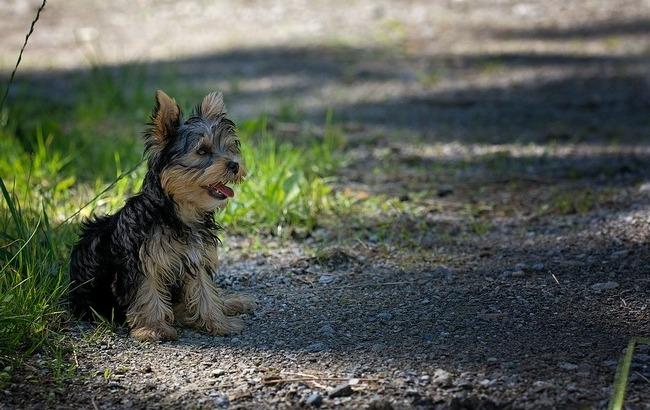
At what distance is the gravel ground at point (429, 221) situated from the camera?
16.5 feet

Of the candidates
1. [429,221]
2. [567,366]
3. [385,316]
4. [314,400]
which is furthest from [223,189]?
[429,221]

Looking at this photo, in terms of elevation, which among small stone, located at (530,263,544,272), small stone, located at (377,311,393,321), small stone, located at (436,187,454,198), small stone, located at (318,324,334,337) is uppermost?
small stone, located at (436,187,454,198)

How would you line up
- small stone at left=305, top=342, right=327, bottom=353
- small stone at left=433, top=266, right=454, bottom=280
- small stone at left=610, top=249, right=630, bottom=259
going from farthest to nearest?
small stone at left=610, top=249, right=630, bottom=259 → small stone at left=433, top=266, right=454, bottom=280 → small stone at left=305, top=342, right=327, bottom=353

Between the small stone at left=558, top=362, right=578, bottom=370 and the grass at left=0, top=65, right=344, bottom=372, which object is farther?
the grass at left=0, top=65, right=344, bottom=372

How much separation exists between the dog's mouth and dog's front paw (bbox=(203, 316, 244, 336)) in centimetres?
81

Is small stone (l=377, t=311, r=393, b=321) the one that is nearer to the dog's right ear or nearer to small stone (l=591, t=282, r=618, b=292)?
small stone (l=591, t=282, r=618, b=292)

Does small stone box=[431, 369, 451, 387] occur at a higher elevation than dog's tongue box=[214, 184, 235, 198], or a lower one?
lower

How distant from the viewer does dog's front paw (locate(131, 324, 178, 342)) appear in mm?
5602

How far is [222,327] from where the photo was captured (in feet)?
18.9

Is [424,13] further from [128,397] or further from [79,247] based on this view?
[128,397]

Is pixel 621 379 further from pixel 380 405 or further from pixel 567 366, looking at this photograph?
pixel 380 405

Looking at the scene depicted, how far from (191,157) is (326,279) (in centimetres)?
168

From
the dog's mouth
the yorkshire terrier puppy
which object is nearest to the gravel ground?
the yorkshire terrier puppy

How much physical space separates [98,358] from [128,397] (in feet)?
1.82
